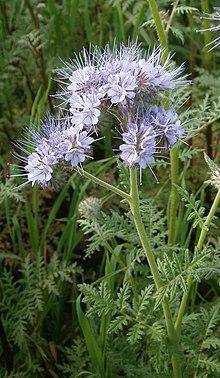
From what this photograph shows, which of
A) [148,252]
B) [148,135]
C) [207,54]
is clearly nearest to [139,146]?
[148,135]

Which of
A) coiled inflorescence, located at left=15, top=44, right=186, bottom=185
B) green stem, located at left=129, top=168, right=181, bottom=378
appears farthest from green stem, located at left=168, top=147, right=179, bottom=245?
coiled inflorescence, located at left=15, top=44, right=186, bottom=185

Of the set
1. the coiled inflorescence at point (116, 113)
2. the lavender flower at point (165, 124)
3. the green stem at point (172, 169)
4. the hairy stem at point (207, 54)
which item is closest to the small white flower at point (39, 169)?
the coiled inflorescence at point (116, 113)

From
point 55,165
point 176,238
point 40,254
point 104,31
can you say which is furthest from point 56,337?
point 104,31

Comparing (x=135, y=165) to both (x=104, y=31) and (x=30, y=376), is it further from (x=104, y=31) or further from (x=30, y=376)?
(x=104, y=31)

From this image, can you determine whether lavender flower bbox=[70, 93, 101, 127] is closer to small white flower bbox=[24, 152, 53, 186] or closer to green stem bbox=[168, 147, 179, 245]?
small white flower bbox=[24, 152, 53, 186]

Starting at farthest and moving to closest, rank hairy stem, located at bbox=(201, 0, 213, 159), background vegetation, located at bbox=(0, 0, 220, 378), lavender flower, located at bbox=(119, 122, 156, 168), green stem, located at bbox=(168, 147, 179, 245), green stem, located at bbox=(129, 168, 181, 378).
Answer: hairy stem, located at bbox=(201, 0, 213, 159) → green stem, located at bbox=(168, 147, 179, 245) → background vegetation, located at bbox=(0, 0, 220, 378) → green stem, located at bbox=(129, 168, 181, 378) → lavender flower, located at bbox=(119, 122, 156, 168)
